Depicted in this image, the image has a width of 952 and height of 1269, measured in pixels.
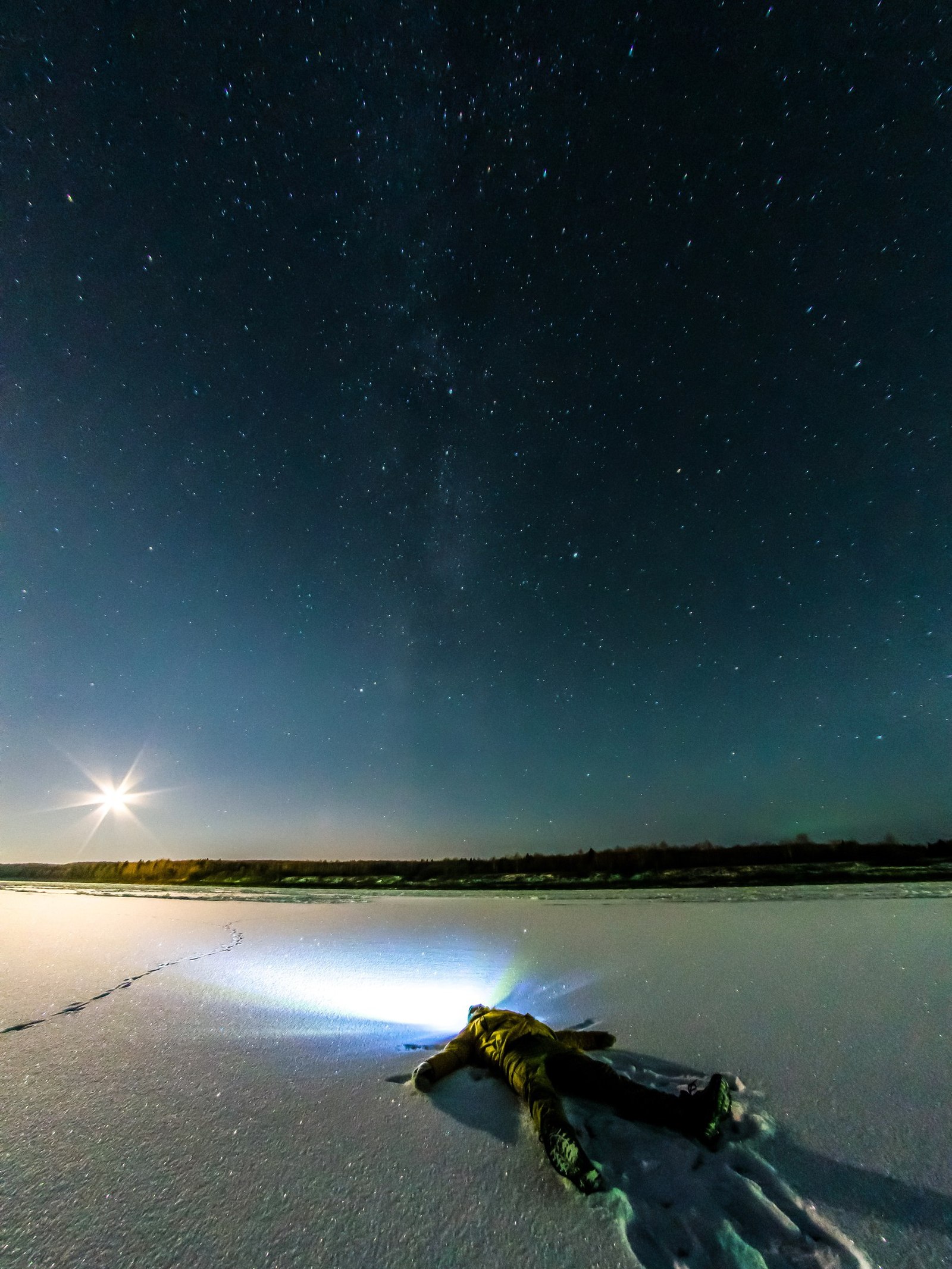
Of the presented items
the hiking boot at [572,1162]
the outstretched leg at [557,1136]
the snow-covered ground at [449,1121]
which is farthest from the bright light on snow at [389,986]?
the hiking boot at [572,1162]

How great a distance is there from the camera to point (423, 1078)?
281cm

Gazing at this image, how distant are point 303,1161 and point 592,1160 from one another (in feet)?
4.07

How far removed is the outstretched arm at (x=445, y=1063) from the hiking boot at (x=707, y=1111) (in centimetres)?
134

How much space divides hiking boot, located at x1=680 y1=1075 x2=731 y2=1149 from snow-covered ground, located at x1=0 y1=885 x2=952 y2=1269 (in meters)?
0.08

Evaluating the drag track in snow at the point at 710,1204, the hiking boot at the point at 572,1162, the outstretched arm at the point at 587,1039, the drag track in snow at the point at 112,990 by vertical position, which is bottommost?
the drag track in snow at the point at 710,1204

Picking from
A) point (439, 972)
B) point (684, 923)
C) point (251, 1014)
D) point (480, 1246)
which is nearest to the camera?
point (480, 1246)

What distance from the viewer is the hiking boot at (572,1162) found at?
195 centimetres

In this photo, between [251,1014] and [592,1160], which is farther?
[251,1014]

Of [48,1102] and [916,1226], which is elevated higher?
[48,1102]

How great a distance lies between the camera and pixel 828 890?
13.2 meters

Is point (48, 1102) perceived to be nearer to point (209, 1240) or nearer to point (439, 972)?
point (209, 1240)

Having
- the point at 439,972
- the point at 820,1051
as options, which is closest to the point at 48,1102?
the point at 439,972

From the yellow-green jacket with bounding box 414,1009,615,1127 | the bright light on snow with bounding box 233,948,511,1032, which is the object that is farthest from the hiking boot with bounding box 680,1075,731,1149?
the bright light on snow with bounding box 233,948,511,1032

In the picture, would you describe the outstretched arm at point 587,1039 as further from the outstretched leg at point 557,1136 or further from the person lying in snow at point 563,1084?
the outstretched leg at point 557,1136
